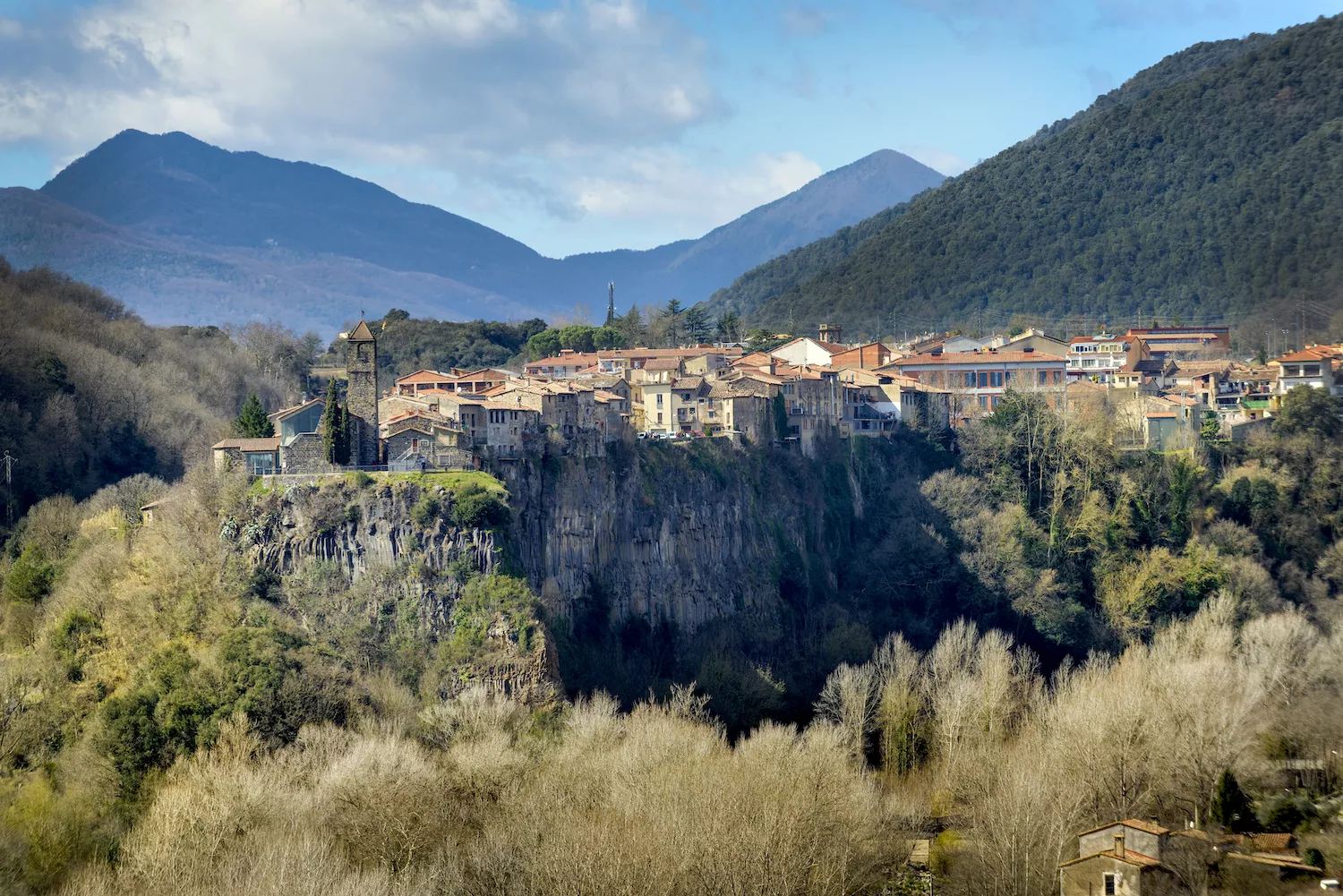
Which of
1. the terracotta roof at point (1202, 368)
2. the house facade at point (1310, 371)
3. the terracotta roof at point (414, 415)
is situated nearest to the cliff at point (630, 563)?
the terracotta roof at point (414, 415)

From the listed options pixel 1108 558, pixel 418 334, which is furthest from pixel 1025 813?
pixel 418 334

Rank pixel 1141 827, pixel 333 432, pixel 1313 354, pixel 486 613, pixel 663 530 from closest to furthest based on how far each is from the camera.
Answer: pixel 1141 827 → pixel 486 613 → pixel 333 432 → pixel 663 530 → pixel 1313 354

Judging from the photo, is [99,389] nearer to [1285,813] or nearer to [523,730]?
[523,730]

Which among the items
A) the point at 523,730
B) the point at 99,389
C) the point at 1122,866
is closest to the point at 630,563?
the point at 523,730

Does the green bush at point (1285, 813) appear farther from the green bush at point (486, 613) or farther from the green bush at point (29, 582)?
the green bush at point (29, 582)

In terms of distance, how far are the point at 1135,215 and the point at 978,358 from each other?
38.1 metres

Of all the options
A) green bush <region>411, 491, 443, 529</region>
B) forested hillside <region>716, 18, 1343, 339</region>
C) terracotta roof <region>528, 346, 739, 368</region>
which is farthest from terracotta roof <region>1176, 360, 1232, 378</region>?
green bush <region>411, 491, 443, 529</region>

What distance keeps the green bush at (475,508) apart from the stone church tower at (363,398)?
4.96m

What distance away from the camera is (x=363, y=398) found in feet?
179

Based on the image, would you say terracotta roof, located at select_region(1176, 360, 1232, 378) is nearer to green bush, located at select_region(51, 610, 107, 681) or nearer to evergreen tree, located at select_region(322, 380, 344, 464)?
evergreen tree, located at select_region(322, 380, 344, 464)

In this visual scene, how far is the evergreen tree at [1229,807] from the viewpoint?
4091 centimetres

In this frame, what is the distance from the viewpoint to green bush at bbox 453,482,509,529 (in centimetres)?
4878

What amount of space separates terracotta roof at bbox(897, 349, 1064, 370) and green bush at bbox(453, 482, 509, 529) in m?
44.3

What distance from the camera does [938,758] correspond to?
4938 centimetres
